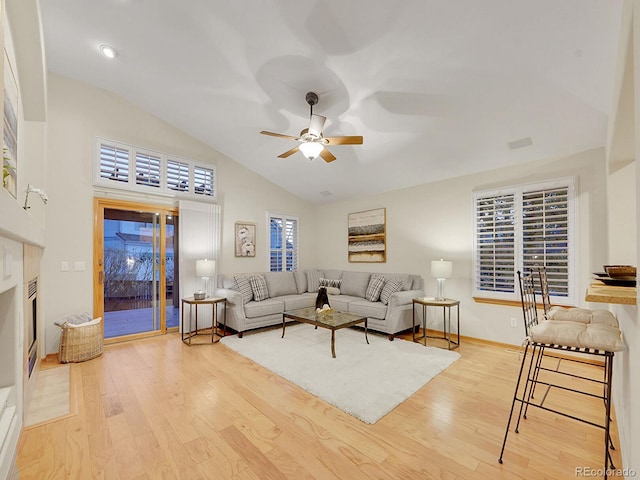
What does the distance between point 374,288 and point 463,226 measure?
1.70m

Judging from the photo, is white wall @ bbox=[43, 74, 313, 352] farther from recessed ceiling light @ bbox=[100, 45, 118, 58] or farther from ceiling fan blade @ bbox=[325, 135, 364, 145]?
ceiling fan blade @ bbox=[325, 135, 364, 145]

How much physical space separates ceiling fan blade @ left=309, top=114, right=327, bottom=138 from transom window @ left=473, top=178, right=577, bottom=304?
2680 millimetres

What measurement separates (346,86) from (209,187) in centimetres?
317

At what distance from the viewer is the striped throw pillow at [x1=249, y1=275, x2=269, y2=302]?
502 cm

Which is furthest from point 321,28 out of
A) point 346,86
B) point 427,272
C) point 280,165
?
point 427,272

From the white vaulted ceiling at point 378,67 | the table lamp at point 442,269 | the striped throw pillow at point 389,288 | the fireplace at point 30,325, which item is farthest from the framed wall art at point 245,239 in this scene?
the table lamp at point 442,269

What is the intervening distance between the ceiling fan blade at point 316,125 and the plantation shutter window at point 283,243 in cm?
324

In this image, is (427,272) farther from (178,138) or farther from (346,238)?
(178,138)

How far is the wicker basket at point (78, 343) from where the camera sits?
3.53 meters

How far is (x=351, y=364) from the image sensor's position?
3.40 metres

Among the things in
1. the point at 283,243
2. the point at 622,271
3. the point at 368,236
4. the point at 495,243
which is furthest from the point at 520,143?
the point at 283,243

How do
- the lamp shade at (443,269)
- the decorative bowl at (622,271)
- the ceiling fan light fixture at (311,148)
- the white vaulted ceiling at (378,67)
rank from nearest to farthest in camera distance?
the decorative bowl at (622,271), the white vaulted ceiling at (378,67), the ceiling fan light fixture at (311,148), the lamp shade at (443,269)

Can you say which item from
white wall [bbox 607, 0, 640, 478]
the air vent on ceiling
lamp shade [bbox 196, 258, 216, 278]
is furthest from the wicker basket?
the air vent on ceiling

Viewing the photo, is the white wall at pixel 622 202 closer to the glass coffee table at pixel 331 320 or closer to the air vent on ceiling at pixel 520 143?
the air vent on ceiling at pixel 520 143
